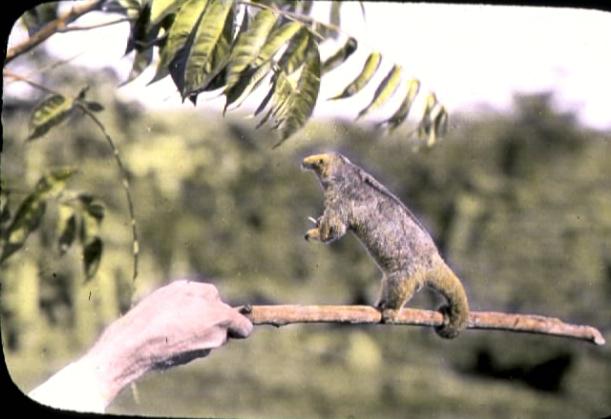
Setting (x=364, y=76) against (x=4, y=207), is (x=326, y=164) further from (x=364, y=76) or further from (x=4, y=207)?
(x=4, y=207)

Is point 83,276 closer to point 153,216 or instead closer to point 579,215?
point 153,216

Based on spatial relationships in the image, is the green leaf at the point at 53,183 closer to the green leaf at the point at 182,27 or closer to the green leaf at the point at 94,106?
the green leaf at the point at 94,106

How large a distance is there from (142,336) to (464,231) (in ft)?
1.89

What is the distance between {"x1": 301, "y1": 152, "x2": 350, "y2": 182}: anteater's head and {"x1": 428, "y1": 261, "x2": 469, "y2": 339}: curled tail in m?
0.24

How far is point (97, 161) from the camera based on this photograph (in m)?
1.97

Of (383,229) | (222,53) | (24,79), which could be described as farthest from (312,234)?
(24,79)

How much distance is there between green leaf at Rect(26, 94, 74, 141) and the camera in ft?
6.40

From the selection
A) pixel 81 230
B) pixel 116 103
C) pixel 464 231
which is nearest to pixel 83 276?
pixel 81 230

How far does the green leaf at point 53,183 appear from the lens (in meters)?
1.97

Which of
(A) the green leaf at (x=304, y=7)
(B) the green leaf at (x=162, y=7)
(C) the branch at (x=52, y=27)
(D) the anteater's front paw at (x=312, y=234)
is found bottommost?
(D) the anteater's front paw at (x=312, y=234)

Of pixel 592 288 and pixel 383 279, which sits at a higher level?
pixel 592 288

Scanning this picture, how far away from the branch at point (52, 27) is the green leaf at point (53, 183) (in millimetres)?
207

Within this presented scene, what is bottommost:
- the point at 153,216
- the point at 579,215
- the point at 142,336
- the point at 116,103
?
the point at 142,336

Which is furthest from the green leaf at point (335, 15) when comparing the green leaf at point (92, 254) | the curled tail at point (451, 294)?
the green leaf at point (92, 254)
